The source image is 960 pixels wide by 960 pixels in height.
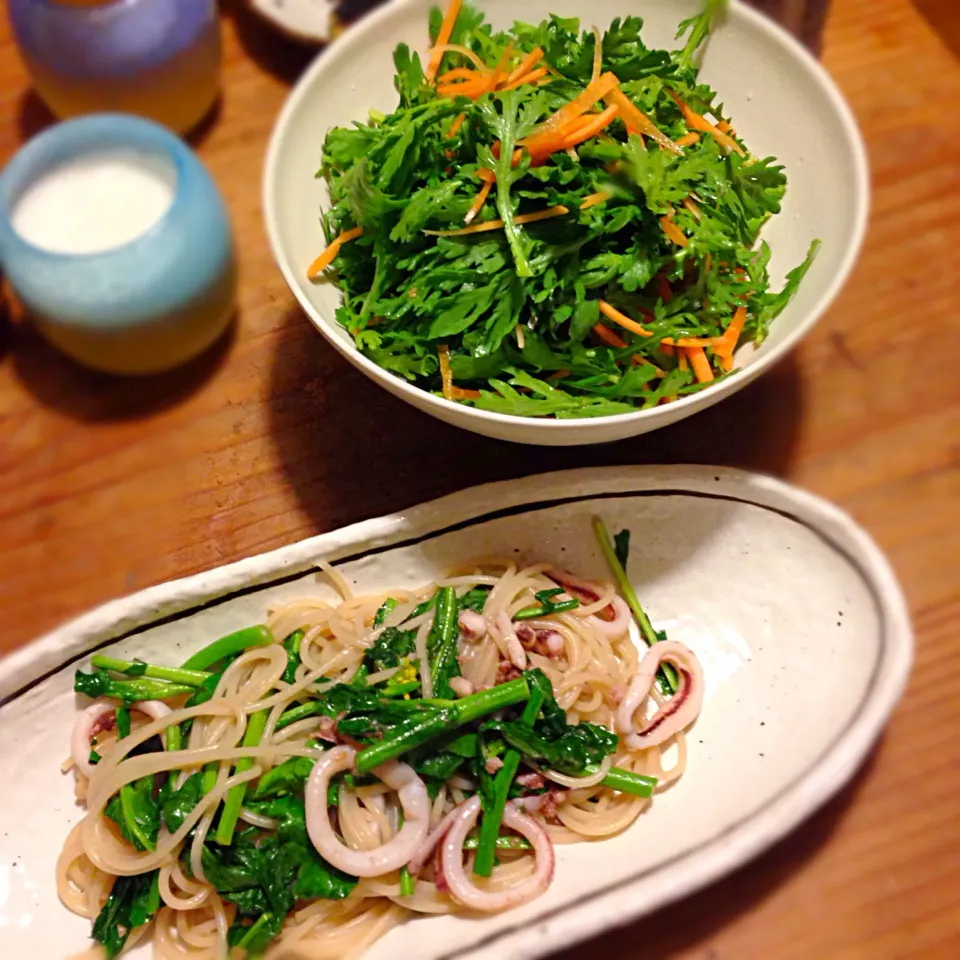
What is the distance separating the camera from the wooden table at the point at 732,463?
51.1 inches

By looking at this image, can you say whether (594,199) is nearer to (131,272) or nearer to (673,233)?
(673,233)

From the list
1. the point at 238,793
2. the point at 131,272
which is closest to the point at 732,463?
the point at 238,793

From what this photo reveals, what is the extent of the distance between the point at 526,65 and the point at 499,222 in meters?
0.28

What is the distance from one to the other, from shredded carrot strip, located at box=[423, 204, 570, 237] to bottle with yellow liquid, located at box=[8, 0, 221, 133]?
3.01 feet

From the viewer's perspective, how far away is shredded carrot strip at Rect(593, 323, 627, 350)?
1.24 m

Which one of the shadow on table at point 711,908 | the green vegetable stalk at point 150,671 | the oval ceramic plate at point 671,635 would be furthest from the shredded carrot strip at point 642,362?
the green vegetable stalk at point 150,671

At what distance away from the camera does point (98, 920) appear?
1.24 metres

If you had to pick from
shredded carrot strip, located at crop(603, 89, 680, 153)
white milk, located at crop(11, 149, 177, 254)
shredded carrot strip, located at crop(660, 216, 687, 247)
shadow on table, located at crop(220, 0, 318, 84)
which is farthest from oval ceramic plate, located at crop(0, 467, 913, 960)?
shadow on table, located at crop(220, 0, 318, 84)

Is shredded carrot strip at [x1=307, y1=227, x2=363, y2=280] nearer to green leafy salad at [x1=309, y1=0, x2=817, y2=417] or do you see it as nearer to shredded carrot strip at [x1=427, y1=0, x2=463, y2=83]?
green leafy salad at [x1=309, y1=0, x2=817, y2=417]

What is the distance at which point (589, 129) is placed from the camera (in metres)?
1.19

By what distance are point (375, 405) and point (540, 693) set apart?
654 millimetres

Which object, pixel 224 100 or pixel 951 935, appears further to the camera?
pixel 224 100

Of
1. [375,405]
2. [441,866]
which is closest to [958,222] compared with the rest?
[375,405]

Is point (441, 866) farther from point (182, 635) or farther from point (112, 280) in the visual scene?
point (112, 280)
